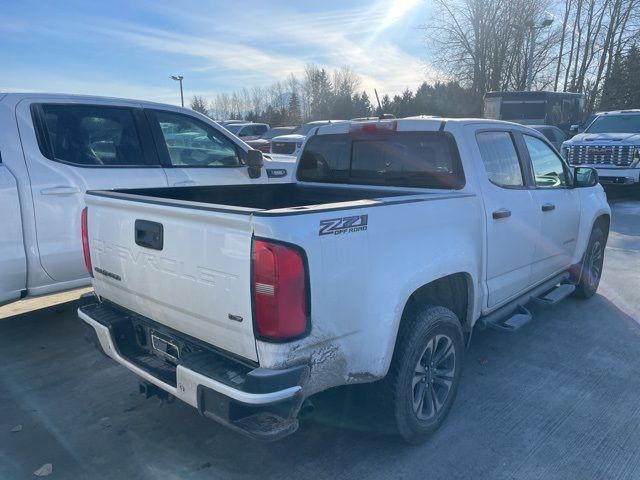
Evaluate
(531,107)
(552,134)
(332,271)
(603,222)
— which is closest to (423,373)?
(332,271)

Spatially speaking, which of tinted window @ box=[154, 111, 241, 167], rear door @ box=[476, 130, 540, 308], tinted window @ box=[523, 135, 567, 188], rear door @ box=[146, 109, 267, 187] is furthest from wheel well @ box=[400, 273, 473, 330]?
tinted window @ box=[154, 111, 241, 167]

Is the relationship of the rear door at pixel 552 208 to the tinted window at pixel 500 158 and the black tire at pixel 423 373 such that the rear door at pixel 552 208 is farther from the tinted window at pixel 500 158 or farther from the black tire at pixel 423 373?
the black tire at pixel 423 373

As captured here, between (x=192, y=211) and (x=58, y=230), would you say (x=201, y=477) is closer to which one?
(x=192, y=211)

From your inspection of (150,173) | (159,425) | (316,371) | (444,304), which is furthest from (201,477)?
(150,173)

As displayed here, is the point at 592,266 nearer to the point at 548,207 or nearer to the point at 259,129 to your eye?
the point at 548,207

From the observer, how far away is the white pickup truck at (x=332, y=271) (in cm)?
216

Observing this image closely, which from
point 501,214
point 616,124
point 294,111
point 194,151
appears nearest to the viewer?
point 501,214

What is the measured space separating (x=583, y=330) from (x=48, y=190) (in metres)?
4.90

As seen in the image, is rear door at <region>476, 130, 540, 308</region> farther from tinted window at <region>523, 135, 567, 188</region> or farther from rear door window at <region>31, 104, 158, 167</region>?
rear door window at <region>31, 104, 158, 167</region>

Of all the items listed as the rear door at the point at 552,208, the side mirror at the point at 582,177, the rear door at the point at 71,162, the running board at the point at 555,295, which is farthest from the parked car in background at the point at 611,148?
the rear door at the point at 71,162

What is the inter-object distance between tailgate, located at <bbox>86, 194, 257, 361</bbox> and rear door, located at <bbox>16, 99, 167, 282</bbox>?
4.38 feet

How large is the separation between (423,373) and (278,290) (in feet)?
4.21

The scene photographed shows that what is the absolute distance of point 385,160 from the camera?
150 inches

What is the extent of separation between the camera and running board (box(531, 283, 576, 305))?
14.0 feet
